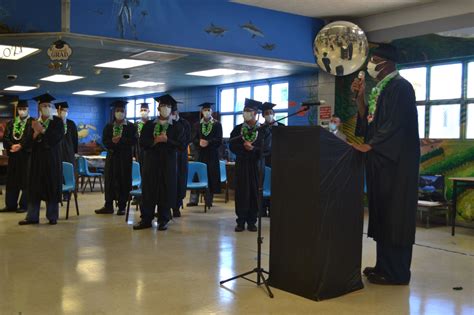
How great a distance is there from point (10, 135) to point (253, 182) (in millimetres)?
4072

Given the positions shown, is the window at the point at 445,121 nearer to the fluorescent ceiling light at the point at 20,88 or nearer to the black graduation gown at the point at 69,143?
the black graduation gown at the point at 69,143

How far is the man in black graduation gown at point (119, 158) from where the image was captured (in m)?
8.23

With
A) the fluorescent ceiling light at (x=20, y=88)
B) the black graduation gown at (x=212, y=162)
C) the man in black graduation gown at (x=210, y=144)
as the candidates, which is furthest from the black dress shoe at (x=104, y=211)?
the fluorescent ceiling light at (x=20, y=88)

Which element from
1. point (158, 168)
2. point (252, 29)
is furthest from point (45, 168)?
point (252, 29)

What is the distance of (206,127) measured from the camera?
29.7ft

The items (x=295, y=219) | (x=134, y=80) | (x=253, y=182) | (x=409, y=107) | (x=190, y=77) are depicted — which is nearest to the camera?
(x=295, y=219)

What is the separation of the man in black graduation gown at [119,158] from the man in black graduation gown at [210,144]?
4.33ft

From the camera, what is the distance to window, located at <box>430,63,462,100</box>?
806 centimetres

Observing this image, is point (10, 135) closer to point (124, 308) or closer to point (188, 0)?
point (188, 0)

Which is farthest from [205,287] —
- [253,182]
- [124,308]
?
[253,182]

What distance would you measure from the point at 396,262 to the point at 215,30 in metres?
5.11

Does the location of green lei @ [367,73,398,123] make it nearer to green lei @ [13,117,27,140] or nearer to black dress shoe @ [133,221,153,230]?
black dress shoe @ [133,221,153,230]

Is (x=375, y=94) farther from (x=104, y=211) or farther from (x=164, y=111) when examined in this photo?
(x=104, y=211)

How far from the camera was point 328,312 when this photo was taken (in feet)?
11.6
